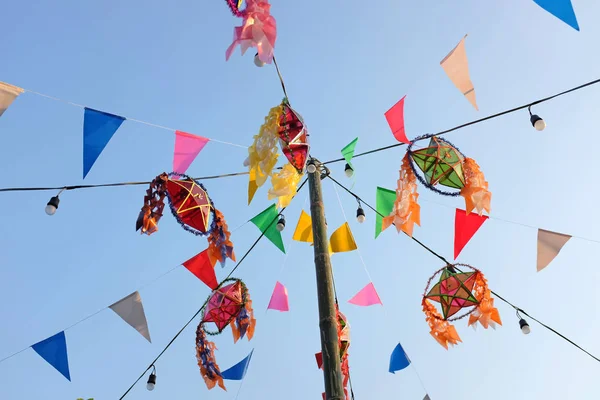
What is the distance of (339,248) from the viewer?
7.29 m

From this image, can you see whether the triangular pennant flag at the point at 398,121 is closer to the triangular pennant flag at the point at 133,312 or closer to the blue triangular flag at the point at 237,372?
the triangular pennant flag at the point at 133,312

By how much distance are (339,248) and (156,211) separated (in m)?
2.62

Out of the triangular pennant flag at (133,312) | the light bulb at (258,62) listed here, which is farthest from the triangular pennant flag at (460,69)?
the triangular pennant flag at (133,312)

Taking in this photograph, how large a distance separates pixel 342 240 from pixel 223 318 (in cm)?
194

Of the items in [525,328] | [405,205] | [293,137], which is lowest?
[525,328]

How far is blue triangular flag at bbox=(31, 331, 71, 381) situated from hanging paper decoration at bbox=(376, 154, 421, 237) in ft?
14.2

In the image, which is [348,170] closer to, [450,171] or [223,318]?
[450,171]

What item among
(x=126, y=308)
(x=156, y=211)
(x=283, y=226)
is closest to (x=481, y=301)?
(x=283, y=226)

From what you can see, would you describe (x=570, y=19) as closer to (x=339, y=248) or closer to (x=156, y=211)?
(x=339, y=248)

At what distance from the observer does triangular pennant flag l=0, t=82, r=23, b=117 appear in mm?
5328

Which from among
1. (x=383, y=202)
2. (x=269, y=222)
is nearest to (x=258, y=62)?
(x=269, y=222)

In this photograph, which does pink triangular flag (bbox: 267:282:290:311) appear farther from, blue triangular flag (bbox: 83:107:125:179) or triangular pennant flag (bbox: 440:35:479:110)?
triangular pennant flag (bbox: 440:35:479:110)

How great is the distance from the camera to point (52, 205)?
19.5 ft

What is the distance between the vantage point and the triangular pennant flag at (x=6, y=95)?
17.5 feet
